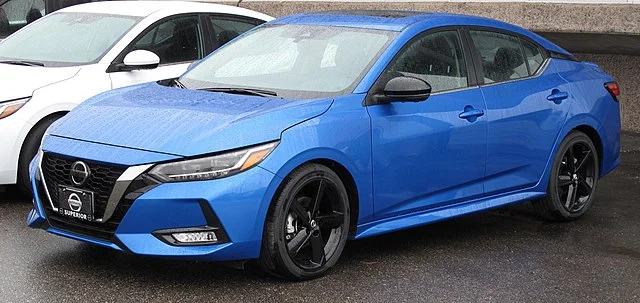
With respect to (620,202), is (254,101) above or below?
above

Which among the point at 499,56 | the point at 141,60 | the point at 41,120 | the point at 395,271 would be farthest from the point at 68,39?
the point at 395,271

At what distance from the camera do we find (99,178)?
19.0ft

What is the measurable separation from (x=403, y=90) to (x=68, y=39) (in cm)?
362

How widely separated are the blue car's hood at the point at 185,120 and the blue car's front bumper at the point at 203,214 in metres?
0.20

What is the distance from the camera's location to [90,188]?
19.1 ft

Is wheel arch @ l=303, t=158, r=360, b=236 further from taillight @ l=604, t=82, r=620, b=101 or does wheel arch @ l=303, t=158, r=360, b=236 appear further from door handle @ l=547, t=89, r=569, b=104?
taillight @ l=604, t=82, r=620, b=101

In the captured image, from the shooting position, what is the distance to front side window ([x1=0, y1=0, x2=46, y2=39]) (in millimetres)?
10914

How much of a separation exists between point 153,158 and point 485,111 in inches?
90.8

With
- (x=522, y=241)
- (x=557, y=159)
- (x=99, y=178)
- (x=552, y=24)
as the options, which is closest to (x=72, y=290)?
(x=99, y=178)

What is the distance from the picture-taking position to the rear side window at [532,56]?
7.66 meters

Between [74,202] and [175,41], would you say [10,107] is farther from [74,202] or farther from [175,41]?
[74,202]

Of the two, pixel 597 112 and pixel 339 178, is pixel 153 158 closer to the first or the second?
pixel 339 178

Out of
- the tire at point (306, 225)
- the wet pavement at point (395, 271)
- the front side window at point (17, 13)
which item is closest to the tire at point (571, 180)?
the wet pavement at point (395, 271)

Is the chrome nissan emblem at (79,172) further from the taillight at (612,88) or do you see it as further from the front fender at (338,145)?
the taillight at (612,88)
